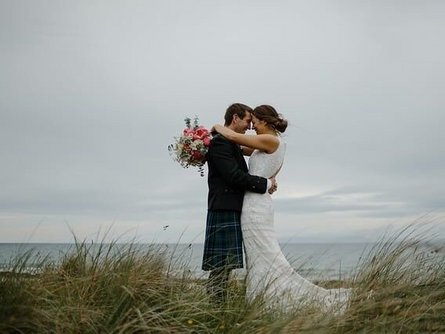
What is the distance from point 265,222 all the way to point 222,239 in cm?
52

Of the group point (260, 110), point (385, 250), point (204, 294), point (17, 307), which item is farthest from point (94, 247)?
point (385, 250)

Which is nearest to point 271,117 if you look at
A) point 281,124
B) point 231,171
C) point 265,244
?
point 281,124

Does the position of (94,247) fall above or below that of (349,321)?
above

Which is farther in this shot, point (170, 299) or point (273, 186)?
point (273, 186)

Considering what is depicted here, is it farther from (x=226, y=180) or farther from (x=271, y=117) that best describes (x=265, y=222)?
(x=271, y=117)

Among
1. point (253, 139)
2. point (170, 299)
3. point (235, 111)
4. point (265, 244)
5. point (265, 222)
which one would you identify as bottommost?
point (170, 299)

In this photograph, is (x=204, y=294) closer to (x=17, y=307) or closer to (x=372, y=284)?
(x=372, y=284)

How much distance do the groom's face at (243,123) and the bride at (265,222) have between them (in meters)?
A: 0.07

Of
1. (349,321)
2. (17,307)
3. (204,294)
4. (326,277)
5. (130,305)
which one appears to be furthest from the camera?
(326,277)

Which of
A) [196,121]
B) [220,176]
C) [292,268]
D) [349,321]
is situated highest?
[196,121]

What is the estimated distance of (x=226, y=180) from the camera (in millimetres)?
6684

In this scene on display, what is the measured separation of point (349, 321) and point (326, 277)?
5.38 ft

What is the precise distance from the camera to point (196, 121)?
24.1 ft

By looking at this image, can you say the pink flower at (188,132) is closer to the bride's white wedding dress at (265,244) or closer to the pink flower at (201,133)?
the pink flower at (201,133)
